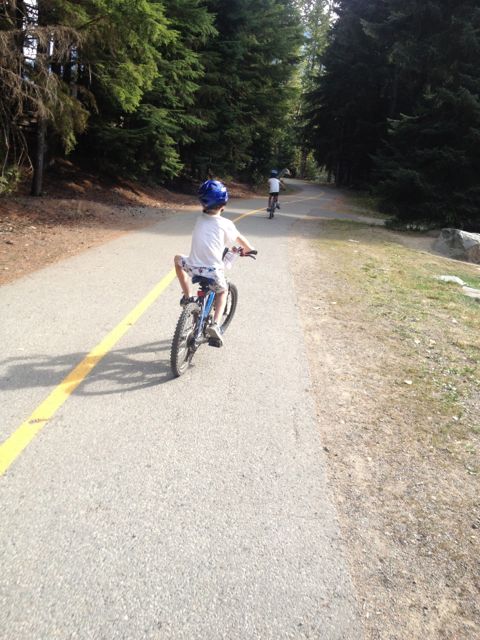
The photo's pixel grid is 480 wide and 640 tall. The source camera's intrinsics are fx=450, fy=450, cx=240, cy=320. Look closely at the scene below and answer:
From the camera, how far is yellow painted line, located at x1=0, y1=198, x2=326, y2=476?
3188 millimetres

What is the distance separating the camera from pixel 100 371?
4.45 m

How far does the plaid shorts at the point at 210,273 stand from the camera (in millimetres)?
4691

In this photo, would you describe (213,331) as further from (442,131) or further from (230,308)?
(442,131)

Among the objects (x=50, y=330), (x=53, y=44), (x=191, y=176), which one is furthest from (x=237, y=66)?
(x=50, y=330)

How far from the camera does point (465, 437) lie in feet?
12.9

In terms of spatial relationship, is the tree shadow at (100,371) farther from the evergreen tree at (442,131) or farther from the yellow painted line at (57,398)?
the evergreen tree at (442,131)

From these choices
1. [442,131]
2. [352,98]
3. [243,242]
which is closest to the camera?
[243,242]

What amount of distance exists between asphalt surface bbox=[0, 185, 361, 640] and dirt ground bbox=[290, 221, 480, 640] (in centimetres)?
15

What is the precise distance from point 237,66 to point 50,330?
2609cm

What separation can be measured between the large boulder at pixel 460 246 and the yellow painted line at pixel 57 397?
43.4 feet

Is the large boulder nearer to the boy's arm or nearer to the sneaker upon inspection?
the boy's arm

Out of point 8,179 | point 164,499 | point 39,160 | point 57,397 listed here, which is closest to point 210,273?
point 57,397

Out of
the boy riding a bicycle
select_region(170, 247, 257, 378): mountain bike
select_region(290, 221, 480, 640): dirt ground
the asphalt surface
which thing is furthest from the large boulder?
the boy riding a bicycle

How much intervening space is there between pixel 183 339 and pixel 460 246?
14.5m
